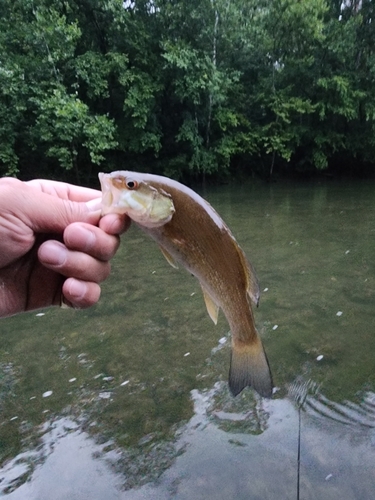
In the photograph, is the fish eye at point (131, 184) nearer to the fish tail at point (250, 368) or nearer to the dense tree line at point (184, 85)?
the fish tail at point (250, 368)

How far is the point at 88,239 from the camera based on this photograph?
1.78 metres

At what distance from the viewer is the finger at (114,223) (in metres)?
1.75

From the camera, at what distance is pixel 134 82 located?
2066 cm

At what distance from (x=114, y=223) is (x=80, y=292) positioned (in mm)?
404

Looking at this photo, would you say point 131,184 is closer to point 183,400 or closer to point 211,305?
point 211,305

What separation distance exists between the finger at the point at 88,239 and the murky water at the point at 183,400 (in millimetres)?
2006

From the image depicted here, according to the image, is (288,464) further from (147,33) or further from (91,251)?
(147,33)

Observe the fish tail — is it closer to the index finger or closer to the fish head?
the fish head

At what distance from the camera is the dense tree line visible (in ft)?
62.3

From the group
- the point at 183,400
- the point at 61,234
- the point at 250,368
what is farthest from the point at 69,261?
the point at 183,400

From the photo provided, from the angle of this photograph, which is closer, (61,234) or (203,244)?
(203,244)

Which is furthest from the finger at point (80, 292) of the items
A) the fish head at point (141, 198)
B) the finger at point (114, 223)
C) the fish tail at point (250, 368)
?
the fish tail at point (250, 368)

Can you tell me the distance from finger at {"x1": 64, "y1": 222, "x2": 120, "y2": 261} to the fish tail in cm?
69

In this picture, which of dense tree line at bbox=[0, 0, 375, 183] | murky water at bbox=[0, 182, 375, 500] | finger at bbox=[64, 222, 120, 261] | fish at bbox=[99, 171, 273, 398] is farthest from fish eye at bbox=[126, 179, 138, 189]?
dense tree line at bbox=[0, 0, 375, 183]
